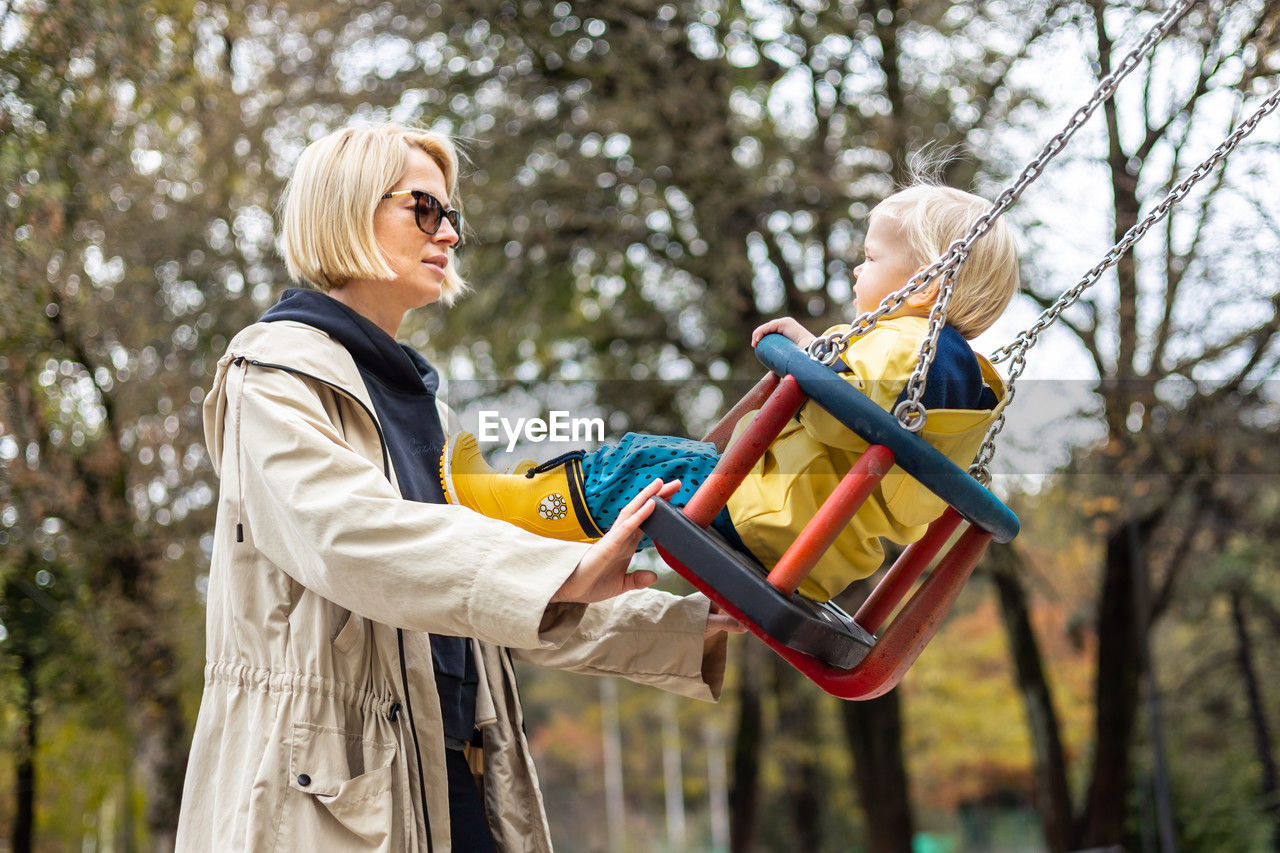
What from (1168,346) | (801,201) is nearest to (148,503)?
(801,201)

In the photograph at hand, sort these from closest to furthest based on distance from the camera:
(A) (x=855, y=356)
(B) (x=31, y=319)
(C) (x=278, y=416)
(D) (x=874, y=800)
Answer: (C) (x=278, y=416), (A) (x=855, y=356), (B) (x=31, y=319), (D) (x=874, y=800)

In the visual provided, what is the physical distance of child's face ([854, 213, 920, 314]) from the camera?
2.28m

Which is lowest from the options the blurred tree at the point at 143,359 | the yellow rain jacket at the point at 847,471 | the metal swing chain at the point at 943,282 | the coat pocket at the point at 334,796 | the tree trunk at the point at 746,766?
the tree trunk at the point at 746,766

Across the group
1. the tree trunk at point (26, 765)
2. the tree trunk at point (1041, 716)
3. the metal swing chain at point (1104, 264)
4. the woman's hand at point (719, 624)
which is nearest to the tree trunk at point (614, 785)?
the tree trunk at point (1041, 716)

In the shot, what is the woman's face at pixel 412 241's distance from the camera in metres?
2.32

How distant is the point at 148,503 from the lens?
9.07m

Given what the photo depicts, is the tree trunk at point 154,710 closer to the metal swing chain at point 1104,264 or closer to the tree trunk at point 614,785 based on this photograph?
the metal swing chain at point 1104,264

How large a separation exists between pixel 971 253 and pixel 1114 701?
29.2 feet

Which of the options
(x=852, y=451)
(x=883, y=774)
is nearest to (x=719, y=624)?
(x=852, y=451)

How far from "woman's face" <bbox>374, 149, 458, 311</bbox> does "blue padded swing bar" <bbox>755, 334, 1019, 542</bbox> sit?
790 mm

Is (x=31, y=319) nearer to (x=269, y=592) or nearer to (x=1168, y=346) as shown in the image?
(x=269, y=592)

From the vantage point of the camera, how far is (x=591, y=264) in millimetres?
10016

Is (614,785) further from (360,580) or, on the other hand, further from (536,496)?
(360,580)

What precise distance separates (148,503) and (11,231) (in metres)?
4.27
